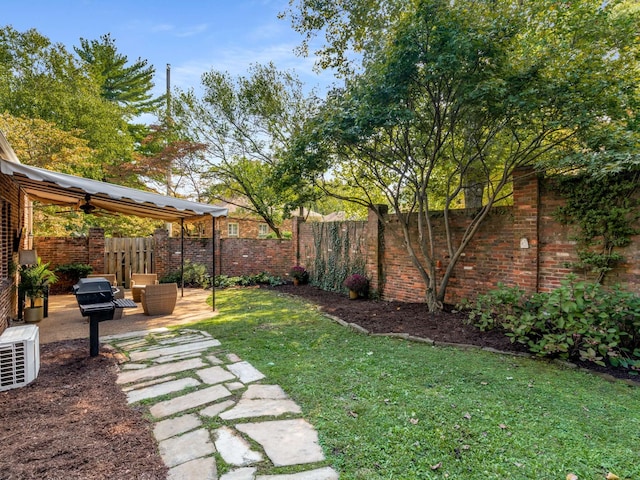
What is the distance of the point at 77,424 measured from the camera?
250 cm

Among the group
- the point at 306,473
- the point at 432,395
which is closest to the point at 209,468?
the point at 306,473

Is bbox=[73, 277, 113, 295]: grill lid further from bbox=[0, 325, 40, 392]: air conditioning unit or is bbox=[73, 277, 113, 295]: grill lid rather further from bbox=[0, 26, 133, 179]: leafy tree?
bbox=[0, 26, 133, 179]: leafy tree

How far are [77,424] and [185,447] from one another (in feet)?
3.27

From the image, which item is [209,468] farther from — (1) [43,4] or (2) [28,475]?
(1) [43,4]

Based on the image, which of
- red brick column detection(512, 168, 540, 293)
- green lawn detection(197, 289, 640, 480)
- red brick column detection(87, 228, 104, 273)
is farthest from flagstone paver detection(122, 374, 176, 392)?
red brick column detection(87, 228, 104, 273)

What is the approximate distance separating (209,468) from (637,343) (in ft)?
15.1

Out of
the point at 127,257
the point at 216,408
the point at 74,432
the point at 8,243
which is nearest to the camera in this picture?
the point at 74,432

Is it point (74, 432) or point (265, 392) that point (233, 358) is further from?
point (74, 432)

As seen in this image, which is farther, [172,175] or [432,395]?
[172,175]

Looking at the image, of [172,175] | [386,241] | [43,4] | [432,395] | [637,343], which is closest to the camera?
[432,395]

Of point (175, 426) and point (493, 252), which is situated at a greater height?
point (493, 252)

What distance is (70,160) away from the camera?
419 inches

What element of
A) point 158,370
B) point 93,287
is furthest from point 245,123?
point 158,370

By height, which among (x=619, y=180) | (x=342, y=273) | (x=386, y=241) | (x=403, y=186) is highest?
(x=403, y=186)
